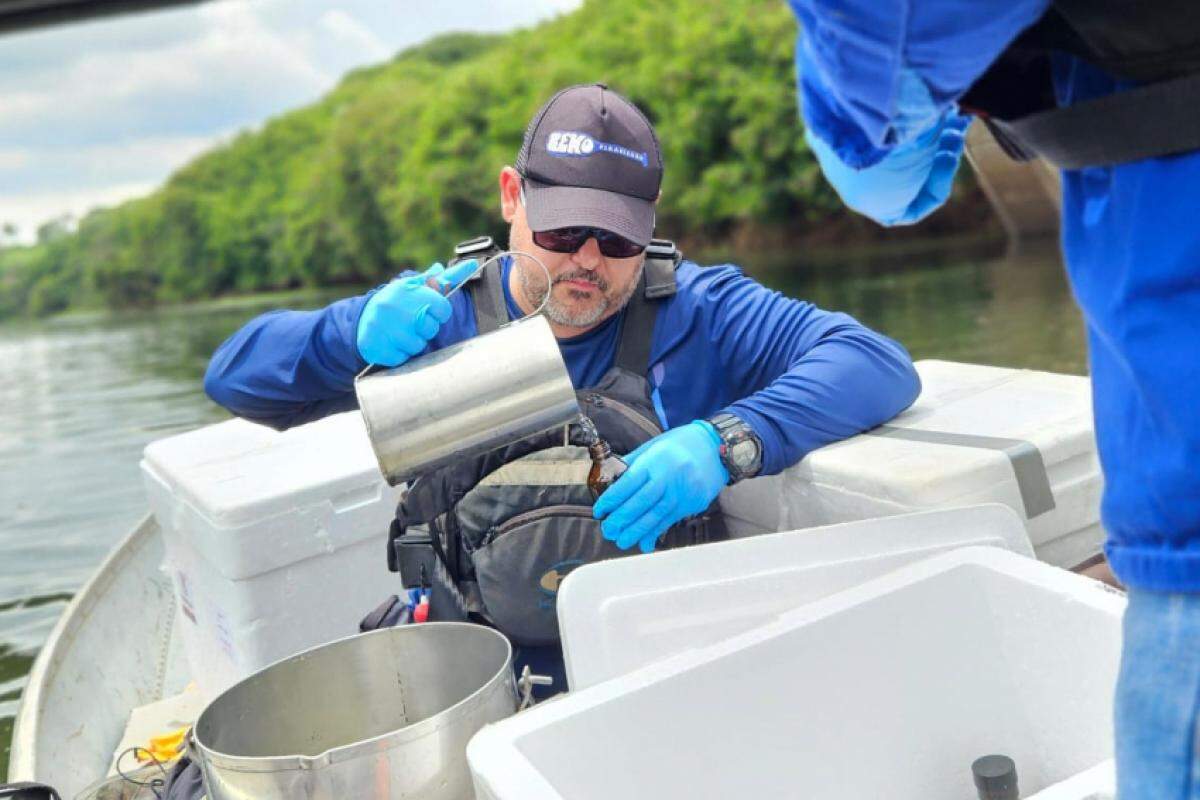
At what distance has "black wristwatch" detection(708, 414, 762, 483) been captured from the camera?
2115mm

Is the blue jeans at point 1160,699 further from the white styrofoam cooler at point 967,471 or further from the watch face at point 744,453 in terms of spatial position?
the watch face at point 744,453

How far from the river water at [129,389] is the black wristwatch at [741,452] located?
3.33 m

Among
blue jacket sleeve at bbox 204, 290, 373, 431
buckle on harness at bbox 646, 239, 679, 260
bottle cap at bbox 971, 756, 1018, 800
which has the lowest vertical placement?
bottle cap at bbox 971, 756, 1018, 800

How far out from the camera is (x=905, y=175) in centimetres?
125

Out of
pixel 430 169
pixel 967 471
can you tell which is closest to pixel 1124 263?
pixel 967 471

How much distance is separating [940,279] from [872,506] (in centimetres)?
1868

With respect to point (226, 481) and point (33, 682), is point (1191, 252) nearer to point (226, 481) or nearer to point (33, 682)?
point (226, 481)

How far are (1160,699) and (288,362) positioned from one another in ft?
6.37

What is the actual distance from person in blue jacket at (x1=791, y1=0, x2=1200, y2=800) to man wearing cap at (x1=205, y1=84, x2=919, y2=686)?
3.97 feet

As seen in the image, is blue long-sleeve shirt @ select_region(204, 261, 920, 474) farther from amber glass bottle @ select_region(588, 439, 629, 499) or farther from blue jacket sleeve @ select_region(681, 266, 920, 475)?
amber glass bottle @ select_region(588, 439, 629, 499)

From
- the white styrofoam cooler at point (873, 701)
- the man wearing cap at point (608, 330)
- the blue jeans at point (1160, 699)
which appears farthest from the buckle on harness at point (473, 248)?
the blue jeans at point (1160, 699)

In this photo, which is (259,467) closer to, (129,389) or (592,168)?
(592,168)

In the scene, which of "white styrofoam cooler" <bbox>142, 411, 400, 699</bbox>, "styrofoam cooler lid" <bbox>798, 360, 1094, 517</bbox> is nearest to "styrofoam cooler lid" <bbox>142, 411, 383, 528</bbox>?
"white styrofoam cooler" <bbox>142, 411, 400, 699</bbox>

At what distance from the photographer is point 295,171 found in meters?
63.2
